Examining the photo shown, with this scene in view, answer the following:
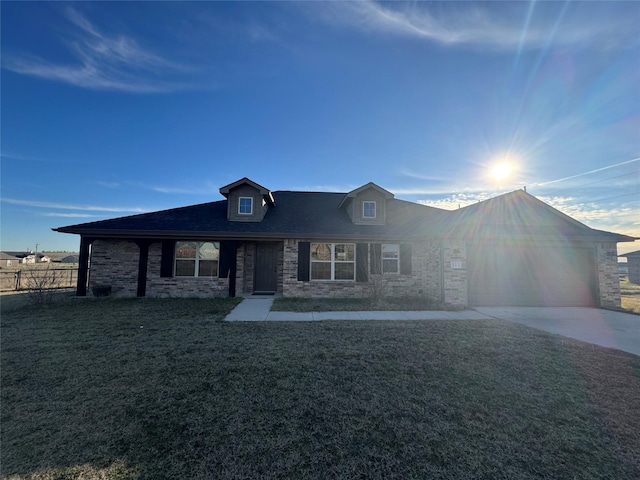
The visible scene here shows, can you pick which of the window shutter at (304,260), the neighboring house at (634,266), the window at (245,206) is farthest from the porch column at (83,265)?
the neighboring house at (634,266)

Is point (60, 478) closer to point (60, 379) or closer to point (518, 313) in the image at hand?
point (60, 379)

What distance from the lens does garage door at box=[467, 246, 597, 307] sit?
33.9ft


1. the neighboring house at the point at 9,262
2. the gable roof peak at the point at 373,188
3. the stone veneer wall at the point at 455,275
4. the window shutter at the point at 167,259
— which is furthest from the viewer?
the neighboring house at the point at 9,262

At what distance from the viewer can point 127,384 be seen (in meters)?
3.80

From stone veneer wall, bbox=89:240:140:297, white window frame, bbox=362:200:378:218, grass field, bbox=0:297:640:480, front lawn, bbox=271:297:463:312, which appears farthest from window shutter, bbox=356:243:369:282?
stone veneer wall, bbox=89:240:140:297

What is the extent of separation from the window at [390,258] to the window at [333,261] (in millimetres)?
1354

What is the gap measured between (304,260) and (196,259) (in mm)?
4594

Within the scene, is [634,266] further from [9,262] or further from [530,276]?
[9,262]

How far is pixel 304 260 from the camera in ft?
36.9

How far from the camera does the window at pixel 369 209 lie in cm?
1286

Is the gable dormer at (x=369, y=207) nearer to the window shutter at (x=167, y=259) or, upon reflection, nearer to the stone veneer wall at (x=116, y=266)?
the window shutter at (x=167, y=259)

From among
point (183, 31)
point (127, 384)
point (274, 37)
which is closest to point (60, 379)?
point (127, 384)

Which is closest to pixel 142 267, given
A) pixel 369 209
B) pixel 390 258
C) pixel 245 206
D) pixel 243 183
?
pixel 245 206

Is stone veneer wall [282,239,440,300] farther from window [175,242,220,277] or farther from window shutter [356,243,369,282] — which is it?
window [175,242,220,277]
